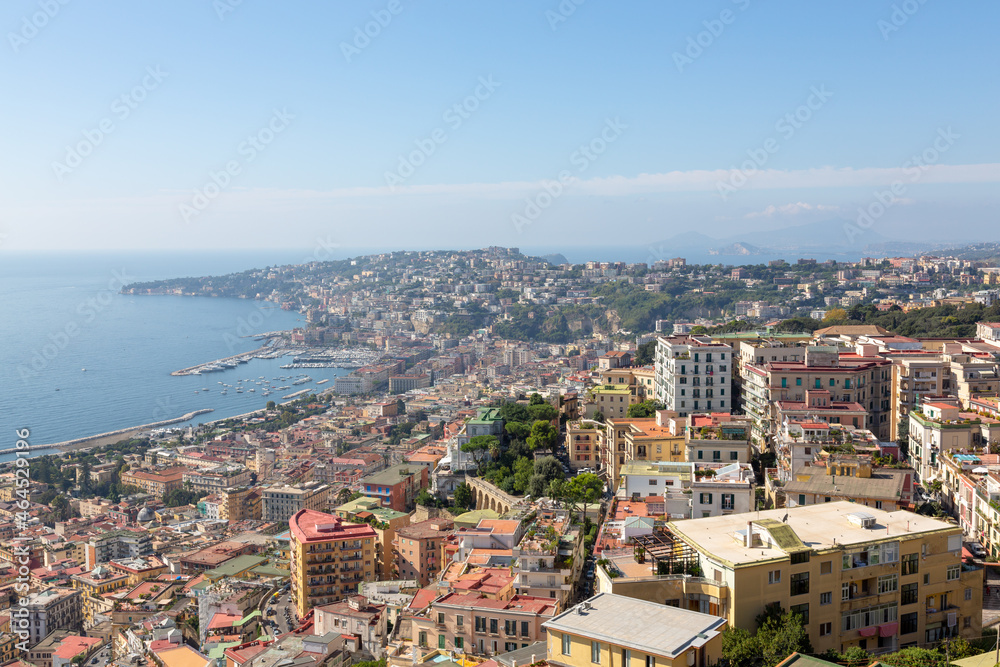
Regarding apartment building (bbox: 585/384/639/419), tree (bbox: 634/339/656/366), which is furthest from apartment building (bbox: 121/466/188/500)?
apartment building (bbox: 585/384/639/419)

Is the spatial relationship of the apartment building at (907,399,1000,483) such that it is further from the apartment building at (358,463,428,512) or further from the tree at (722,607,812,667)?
the apartment building at (358,463,428,512)

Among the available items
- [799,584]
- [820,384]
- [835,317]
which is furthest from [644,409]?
[835,317]

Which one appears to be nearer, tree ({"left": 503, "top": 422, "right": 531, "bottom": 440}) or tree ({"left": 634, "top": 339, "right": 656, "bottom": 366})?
tree ({"left": 503, "top": 422, "right": 531, "bottom": 440})

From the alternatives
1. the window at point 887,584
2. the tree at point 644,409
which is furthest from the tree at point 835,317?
the window at point 887,584

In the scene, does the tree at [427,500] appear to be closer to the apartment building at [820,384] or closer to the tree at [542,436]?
the tree at [542,436]

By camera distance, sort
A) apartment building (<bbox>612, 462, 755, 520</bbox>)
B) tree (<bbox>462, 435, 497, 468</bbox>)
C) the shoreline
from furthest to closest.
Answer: the shoreline
tree (<bbox>462, 435, 497, 468</bbox>)
apartment building (<bbox>612, 462, 755, 520</bbox>)

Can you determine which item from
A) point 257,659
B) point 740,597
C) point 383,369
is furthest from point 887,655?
point 383,369

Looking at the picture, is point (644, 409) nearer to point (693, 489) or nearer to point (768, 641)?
point (693, 489)
